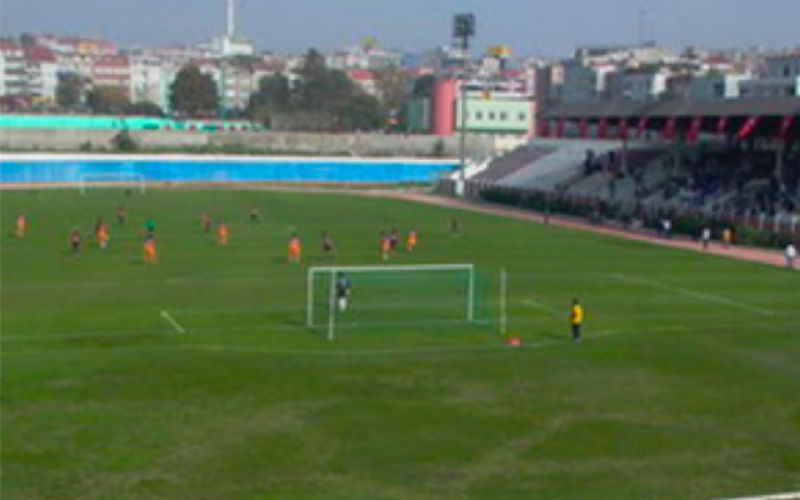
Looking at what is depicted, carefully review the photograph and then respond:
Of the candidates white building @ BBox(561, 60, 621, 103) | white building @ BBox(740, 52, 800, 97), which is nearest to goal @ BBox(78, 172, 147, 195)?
white building @ BBox(740, 52, 800, 97)

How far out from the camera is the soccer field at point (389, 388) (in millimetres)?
18141

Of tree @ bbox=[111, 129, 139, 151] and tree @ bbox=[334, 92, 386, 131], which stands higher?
tree @ bbox=[334, 92, 386, 131]

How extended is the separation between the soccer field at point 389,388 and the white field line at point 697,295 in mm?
89

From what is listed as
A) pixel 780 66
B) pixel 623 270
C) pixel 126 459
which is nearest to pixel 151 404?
pixel 126 459

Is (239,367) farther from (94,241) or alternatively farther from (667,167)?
(667,167)

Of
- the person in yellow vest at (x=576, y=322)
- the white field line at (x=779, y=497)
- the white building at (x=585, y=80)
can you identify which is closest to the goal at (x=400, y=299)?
the person in yellow vest at (x=576, y=322)

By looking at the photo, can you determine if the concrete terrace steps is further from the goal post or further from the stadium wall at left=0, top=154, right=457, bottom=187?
the goal post

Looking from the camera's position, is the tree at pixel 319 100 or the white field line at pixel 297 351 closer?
the white field line at pixel 297 351

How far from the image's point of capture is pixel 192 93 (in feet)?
558

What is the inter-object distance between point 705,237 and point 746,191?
46.5ft

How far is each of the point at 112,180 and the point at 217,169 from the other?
11.0 m

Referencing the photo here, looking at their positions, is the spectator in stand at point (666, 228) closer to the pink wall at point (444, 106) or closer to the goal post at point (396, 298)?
the goal post at point (396, 298)

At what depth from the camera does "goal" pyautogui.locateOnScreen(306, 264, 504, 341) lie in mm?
31734

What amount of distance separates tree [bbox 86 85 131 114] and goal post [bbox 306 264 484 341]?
149698 millimetres
